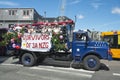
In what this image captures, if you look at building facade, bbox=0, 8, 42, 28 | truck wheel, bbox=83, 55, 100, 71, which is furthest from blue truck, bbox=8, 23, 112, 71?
building facade, bbox=0, 8, 42, 28

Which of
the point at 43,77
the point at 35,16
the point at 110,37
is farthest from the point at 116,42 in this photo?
the point at 35,16

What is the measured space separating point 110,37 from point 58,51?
6849 millimetres

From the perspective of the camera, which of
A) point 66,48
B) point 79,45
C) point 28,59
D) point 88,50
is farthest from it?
point 28,59

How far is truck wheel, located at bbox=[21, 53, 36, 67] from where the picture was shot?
15784mm

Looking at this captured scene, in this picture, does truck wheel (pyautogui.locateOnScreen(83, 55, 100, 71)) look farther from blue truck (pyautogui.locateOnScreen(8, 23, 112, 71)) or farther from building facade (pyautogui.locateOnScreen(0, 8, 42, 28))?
building facade (pyautogui.locateOnScreen(0, 8, 42, 28))

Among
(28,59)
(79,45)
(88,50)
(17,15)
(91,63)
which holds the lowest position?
(91,63)

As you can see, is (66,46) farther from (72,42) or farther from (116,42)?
(116,42)

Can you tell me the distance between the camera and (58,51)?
1565cm

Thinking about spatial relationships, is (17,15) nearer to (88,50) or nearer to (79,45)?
(79,45)

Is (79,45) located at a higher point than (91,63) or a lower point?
higher

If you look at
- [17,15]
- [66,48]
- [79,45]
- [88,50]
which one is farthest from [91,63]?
[17,15]

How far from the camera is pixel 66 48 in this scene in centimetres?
1536

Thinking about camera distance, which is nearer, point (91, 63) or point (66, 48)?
point (91, 63)

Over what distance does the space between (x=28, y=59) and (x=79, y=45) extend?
3.32 meters
